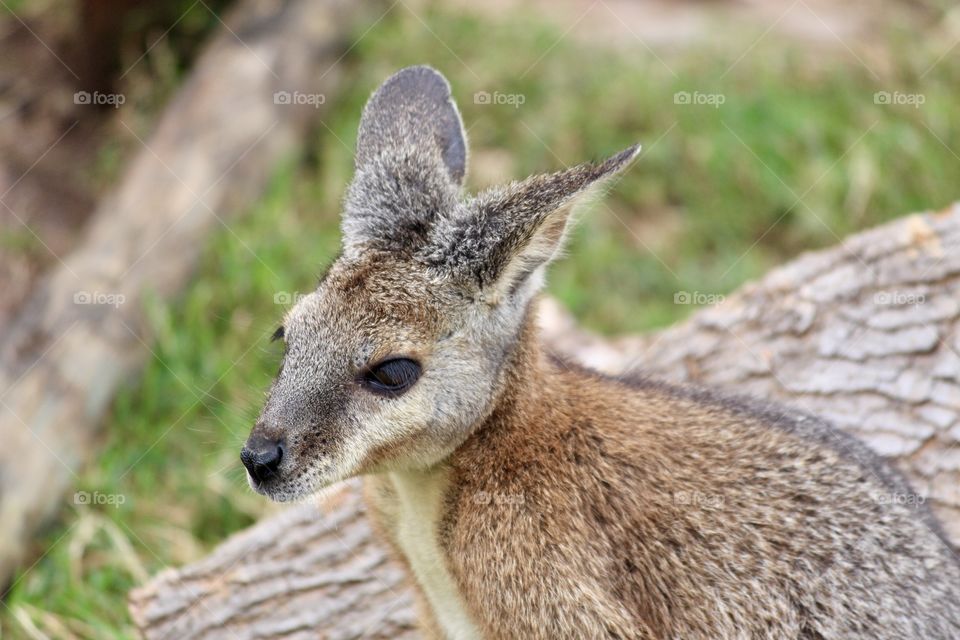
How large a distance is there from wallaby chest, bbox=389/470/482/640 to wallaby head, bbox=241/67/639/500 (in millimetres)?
140

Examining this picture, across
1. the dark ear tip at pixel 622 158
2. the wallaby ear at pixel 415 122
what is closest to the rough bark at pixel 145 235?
the wallaby ear at pixel 415 122

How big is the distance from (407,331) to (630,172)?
5.66 meters

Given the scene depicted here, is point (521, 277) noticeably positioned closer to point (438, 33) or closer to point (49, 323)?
point (49, 323)

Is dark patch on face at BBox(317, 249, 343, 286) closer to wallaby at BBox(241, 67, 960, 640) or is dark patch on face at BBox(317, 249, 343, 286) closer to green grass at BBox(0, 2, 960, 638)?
wallaby at BBox(241, 67, 960, 640)

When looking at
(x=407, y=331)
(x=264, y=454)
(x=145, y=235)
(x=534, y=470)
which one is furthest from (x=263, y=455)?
(x=145, y=235)

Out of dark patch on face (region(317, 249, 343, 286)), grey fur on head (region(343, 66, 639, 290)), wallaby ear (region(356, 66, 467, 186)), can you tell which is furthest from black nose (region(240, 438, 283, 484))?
wallaby ear (region(356, 66, 467, 186))

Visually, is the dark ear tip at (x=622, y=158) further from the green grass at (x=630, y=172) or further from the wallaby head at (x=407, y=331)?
the green grass at (x=630, y=172)

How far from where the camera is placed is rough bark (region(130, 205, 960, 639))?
5.75 meters

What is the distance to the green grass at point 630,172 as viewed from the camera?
8.02 meters

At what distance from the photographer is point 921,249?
628 cm

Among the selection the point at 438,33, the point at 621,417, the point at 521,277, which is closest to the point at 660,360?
the point at 621,417

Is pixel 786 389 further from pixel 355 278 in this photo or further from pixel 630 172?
pixel 630 172

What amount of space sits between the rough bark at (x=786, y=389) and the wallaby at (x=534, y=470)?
118 centimetres

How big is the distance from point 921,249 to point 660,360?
5.32ft
